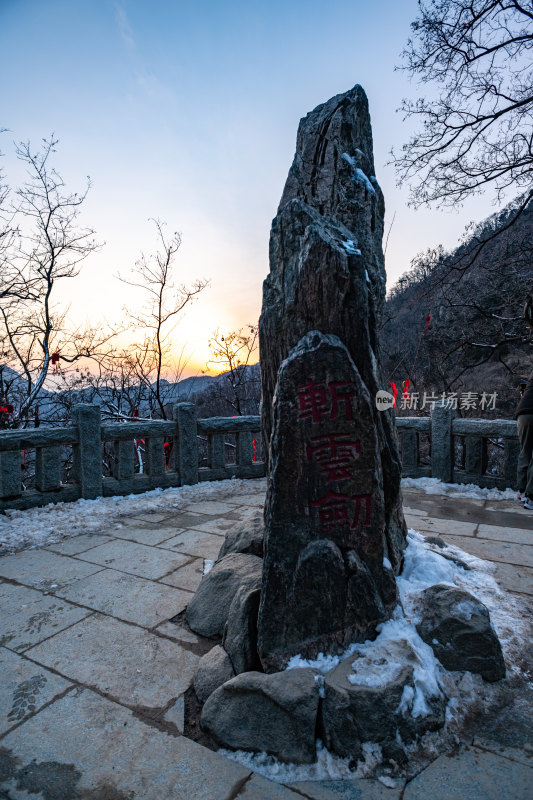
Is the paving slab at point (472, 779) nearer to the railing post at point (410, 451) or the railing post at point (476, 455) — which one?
the railing post at point (476, 455)

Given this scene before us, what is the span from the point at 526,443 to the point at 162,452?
199 inches

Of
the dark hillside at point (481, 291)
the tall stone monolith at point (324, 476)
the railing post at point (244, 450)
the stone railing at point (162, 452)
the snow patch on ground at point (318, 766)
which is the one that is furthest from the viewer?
the dark hillside at point (481, 291)

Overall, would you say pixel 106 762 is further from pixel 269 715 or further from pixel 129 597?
pixel 129 597

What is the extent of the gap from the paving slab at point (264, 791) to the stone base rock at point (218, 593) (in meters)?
0.99

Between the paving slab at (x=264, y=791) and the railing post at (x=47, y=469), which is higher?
the railing post at (x=47, y=469)

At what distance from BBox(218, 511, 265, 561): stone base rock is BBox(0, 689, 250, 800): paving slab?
1371 millimetres

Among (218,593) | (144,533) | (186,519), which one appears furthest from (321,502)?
(186,519)

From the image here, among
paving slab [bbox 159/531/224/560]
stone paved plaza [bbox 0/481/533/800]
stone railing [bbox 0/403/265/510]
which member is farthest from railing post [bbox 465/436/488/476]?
paving slab [bbox 159/531/224/560]

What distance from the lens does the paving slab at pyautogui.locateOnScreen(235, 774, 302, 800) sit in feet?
5.56

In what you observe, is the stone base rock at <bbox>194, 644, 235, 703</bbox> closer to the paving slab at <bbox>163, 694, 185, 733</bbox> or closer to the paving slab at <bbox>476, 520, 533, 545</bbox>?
the paving slab at <bbox>163, 694, 185, 733</bbox>

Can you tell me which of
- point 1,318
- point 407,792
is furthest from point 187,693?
point 1,318

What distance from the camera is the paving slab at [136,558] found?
12.5 ft

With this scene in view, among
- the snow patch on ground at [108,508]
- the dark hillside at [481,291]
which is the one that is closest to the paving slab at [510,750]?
the snow patch on ground at [108,508]

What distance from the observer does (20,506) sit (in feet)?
18.2
